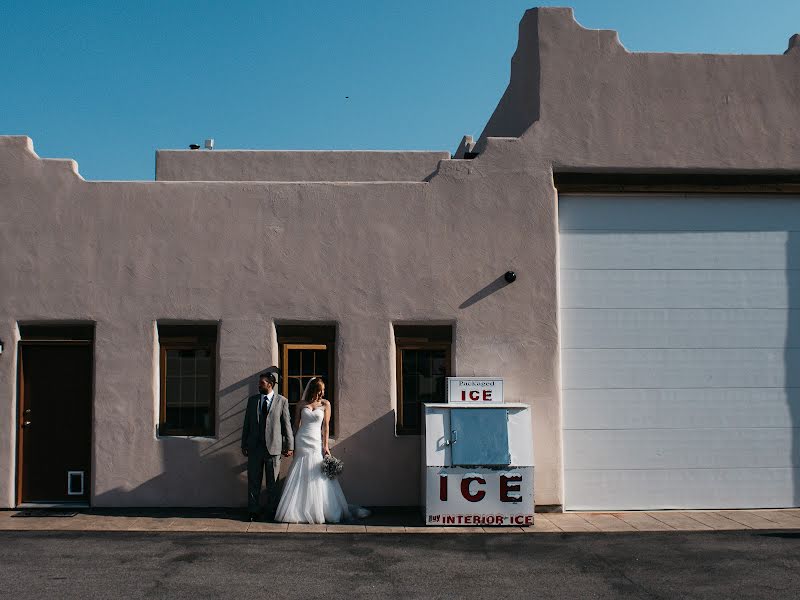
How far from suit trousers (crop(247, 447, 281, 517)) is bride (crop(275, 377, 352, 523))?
0.63 feet

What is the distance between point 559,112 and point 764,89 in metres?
2.76

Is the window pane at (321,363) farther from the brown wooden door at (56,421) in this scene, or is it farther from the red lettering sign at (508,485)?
the brown wooden door at (56,421)

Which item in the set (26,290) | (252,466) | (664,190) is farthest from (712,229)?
(26,290)

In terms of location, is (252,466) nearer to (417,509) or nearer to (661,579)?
(417,509)

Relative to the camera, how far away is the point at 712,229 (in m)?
11.5

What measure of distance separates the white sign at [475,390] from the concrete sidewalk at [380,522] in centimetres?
152

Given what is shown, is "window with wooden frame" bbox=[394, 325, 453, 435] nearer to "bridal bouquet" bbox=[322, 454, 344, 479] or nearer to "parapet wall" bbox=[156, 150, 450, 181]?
"bridal bouquet" bbox=[322, 454, 344, 479]

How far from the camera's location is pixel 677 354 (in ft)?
37.2

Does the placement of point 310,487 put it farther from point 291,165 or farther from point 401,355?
point 291,165

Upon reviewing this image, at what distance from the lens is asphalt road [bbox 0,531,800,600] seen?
727cm

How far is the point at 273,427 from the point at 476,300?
9.74 ft

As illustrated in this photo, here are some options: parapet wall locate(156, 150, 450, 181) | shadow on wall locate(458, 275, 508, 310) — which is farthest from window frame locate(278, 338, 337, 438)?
parapet wall locate(156, 150, 450, 181)

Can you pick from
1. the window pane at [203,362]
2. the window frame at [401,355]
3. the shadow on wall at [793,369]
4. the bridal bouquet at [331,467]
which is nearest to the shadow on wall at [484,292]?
the window frame at [401,355]

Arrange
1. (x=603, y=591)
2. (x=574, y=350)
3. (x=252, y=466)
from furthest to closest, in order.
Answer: (x=574, y=350) → (x=252, y=466) → (x=603, y=591)
